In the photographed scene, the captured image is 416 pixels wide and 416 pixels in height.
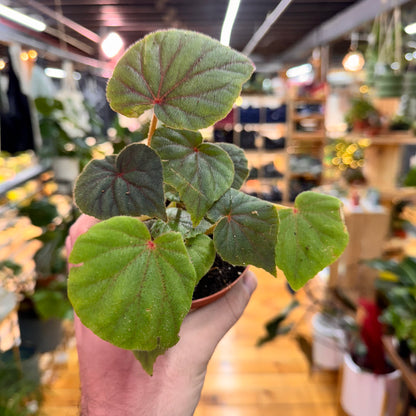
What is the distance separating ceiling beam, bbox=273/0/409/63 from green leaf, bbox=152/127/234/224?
3.72 meters

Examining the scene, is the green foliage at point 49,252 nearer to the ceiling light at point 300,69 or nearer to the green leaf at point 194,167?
the green leaf at point 194,167

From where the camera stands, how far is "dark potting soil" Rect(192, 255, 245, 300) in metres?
0.62

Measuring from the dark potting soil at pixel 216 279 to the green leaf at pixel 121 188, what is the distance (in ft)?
0.71

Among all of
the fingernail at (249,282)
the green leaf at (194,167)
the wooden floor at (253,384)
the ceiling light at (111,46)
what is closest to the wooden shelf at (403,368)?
the wooden floor at (253,384)

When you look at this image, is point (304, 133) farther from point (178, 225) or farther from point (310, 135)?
point (178, 225)

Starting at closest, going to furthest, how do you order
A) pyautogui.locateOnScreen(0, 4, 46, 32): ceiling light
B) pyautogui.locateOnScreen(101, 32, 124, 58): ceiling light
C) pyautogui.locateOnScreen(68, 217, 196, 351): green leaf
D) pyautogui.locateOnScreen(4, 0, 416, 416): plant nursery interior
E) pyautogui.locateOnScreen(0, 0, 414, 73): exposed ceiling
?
pyautogui.locateOnScreen(68, 217, 196, 351): green leaf < pyautogui.locateOnScreen(4, 0, 416, 416): plant nursery interior < pyautogui.locateOnScreen(0, 4, 46, 32): ceiling light < pyautogui.locateOnScreen(101, 32, 124, 58): ceiling light < pyautogui.locateOnScreen(0, 0, 414, 73): exposed ceiling

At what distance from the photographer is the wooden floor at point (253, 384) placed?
7.18 ft

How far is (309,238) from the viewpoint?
1.71 ft

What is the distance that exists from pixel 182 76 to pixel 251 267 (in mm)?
989

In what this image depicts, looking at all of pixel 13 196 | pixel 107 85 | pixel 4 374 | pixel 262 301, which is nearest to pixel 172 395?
pixel 107 85

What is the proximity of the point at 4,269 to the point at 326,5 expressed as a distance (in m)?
4.43

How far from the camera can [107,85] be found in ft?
1.42

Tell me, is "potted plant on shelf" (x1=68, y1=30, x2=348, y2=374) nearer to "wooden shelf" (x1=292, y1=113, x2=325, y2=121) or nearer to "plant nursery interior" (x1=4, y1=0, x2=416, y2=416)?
"plant nursery interior" (x1=4, y1=0, x2=416, y2=416)

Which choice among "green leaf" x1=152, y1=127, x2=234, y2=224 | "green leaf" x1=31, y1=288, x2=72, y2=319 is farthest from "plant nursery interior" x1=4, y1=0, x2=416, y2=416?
"green leaf" x1=152, y1=127, x2=234, y2=224
